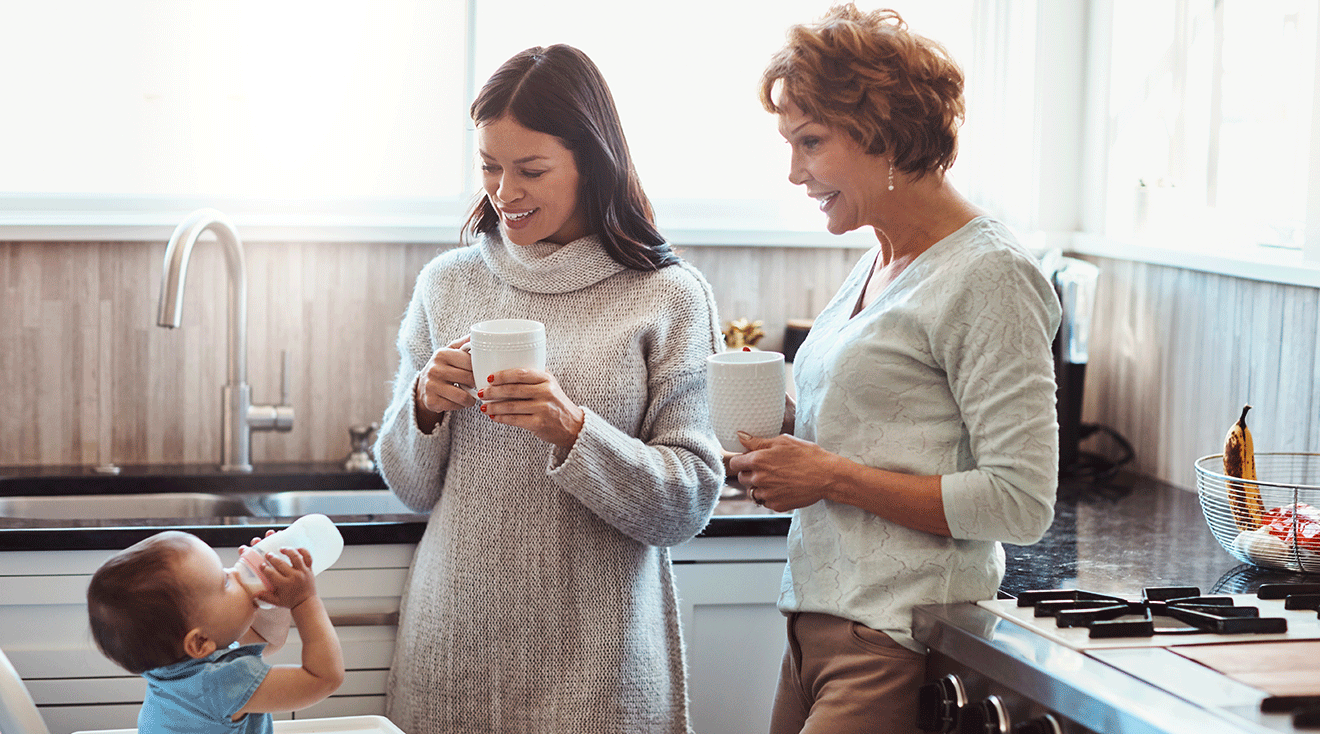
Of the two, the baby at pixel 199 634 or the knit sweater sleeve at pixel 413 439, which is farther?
the knit sweater sleeve at pixel 413 439

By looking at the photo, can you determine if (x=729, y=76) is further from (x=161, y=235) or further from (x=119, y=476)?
(x=119, y=476)

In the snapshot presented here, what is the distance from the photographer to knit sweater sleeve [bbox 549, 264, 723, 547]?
1.41m

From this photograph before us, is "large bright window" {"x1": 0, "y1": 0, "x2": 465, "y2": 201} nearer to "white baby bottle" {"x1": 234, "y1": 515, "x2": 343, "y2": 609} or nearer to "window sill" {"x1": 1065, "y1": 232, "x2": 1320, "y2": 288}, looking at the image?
"white baby bottle" {"x1": 234, "y1": 515, "x2": 343, "y2": 609}

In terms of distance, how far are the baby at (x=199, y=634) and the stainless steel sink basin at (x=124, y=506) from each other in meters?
0.90

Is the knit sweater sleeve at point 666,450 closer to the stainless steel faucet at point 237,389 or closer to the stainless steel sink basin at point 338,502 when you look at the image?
the stainless steel sink basin at point 338,502

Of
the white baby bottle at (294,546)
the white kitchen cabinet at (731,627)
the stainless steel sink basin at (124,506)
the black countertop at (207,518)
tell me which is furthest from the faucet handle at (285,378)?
the white baby bottle at (294,546)

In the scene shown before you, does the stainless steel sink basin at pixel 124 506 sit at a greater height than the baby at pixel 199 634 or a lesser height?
lesser

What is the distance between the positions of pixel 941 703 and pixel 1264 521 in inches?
25.9

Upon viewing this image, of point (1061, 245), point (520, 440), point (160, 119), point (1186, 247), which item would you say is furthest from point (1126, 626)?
point (160, 119)

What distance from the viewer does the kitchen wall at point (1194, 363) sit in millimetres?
1892

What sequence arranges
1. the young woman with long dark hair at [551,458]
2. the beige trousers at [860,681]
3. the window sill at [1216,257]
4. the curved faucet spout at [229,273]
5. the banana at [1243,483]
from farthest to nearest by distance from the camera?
the curved faucet spout at [229,273]
the window sill at [1216,257]
the banana at [1243,483]
the young woman with long dark hair at [551,458]
the beige trousers at [860,681]

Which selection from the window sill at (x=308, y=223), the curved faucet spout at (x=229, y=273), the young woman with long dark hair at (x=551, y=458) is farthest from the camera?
the window sill at (x=308, y=223)

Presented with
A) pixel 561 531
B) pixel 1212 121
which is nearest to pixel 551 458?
pixel 561 531

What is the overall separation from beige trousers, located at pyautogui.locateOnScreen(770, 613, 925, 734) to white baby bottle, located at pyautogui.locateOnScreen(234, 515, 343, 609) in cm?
54
